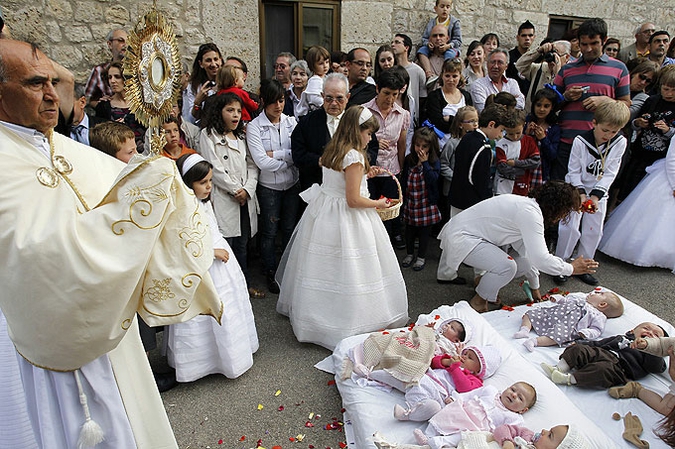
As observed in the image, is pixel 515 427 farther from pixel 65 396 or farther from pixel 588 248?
pixel 588 248

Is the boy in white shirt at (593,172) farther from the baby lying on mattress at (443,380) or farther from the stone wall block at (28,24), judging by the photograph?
the stone wall block at (28,24)

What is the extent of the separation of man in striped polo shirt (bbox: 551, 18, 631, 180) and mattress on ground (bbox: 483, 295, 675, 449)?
2.14 m

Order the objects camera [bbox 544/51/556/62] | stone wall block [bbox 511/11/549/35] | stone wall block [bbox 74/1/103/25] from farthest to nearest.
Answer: stone wall block [bbox 511/11/549/35] → camera [bbox 544/51/556/62] → stone wall block [bbox 74/1/103/25]

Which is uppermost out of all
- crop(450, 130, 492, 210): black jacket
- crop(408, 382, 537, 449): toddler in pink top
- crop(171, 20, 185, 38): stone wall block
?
crop(171, 20, 185, 38): stone wall block

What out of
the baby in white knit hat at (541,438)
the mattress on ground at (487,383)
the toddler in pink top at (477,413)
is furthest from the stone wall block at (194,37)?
the baby in white knit hat at (541,438)

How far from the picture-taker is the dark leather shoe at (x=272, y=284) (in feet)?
15.1

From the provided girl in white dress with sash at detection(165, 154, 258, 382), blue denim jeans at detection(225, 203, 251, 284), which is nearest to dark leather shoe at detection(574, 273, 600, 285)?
blue denim jeans at detection(225, 203, 251, 284)

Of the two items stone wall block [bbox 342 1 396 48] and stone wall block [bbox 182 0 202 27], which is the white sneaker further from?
stone wall block [bbox 342 1 396 48]

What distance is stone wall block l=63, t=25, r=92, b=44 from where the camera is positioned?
512 centimetres

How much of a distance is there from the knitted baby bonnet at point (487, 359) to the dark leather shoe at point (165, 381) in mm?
1967

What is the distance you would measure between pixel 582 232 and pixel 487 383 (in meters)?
2.88

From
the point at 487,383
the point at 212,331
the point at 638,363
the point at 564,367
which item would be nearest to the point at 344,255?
the point at 212,331

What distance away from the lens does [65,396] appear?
1.70m

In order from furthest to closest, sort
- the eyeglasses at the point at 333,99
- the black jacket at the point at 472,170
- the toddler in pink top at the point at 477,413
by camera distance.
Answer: the black jacket at the point at 472,170, the eyeglasses at the point at 333,99, the toddler in pink top at the point at 477,413
